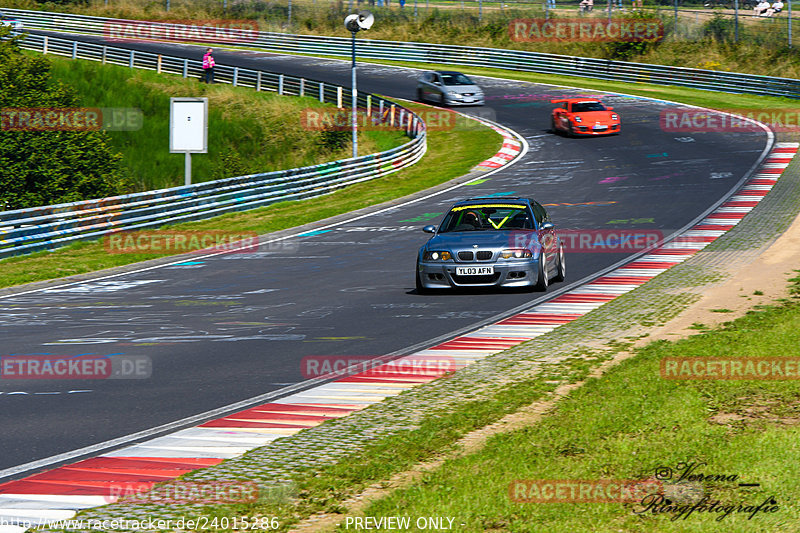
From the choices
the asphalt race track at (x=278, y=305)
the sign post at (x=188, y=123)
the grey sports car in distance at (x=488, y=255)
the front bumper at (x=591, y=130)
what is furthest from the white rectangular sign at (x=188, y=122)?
the front bumper at (x=591, y=130)

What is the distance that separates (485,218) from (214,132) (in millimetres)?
30983

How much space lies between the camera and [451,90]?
4528cm

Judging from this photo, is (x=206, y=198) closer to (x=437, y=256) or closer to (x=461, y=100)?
(x=437, y=256)

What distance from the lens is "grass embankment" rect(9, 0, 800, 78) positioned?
52594 mm

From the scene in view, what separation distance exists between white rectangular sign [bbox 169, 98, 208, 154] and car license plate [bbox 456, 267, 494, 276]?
14.3 metres

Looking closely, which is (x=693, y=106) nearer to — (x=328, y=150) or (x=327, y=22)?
(x=328, y=150)

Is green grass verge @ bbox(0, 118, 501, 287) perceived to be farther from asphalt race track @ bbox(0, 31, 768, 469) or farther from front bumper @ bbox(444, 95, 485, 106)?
front bumper @ bbox(444, 95, 485, 106)

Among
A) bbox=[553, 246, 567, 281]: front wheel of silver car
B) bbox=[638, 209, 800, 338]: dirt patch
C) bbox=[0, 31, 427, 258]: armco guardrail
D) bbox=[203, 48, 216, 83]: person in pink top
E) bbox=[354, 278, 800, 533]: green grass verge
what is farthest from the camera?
bbox=[203, 48, 216, 83]: person in pink top

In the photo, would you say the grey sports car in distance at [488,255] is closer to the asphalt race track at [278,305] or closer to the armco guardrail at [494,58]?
the asphalt race track at [278,305]

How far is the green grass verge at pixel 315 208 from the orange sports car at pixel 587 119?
2.83m

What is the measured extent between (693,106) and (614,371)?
121 feet

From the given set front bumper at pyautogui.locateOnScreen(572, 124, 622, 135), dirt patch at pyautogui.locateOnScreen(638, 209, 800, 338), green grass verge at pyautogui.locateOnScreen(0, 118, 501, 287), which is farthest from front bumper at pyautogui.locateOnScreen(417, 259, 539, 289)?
front bumper at pyautogui.locateOnScreen(572, 124, 622, 135)

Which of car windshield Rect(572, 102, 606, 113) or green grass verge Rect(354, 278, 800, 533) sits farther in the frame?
car windshield Rect(572, 102, 606, 113)

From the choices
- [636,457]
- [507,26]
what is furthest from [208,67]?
[636,457]
